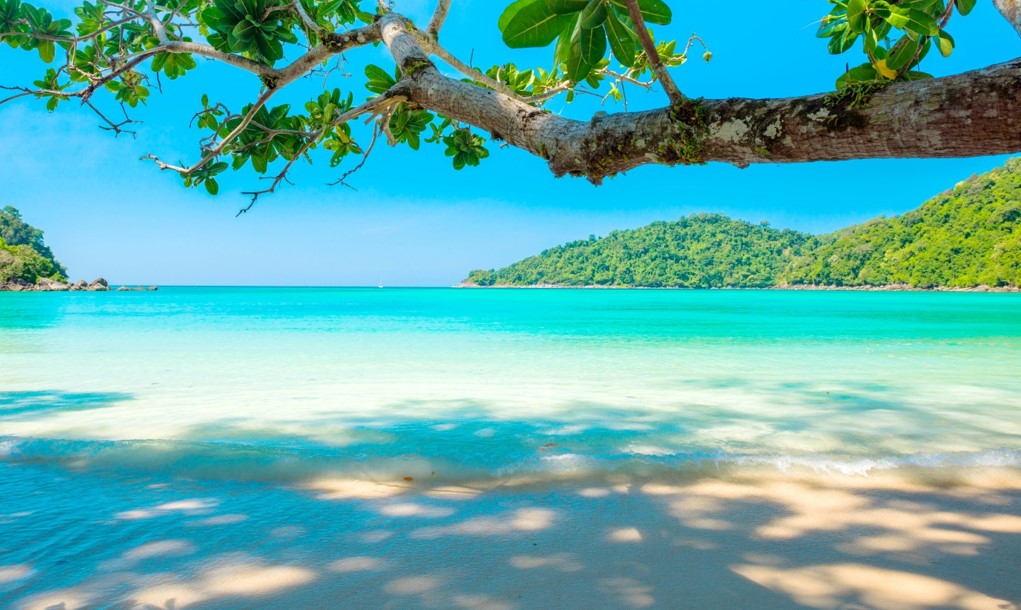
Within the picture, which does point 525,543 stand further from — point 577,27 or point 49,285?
point 49,285

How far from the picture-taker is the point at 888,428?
4320 mm

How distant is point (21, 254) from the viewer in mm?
67625

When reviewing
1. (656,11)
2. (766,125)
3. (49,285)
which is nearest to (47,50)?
(656,11)

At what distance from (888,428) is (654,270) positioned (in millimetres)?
112514

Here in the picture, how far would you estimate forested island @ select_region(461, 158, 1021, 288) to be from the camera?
6831 cm

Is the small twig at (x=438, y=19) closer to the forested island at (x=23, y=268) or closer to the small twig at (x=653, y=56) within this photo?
the small twig at (x=653, y=56)

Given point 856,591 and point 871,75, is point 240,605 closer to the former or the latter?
point 856,591

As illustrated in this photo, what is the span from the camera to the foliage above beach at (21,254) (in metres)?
64.9

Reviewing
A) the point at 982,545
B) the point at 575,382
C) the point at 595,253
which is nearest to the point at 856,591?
the point at 982,545

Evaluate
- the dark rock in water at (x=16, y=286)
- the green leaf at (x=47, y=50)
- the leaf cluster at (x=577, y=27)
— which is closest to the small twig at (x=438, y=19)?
the leaf cluster at (x=577, y=27)

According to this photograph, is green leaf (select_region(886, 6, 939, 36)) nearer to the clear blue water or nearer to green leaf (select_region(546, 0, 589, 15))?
green leaf (select_region(546, 0, 589, 15))

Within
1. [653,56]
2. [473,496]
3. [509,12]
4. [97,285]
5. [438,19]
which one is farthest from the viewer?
Answer: [97,285]

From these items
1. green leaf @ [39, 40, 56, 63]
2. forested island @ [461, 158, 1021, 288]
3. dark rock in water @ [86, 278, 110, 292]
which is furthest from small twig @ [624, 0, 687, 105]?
dark rock in water @ [86, 278, 110, 292]

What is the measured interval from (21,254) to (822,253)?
111m
